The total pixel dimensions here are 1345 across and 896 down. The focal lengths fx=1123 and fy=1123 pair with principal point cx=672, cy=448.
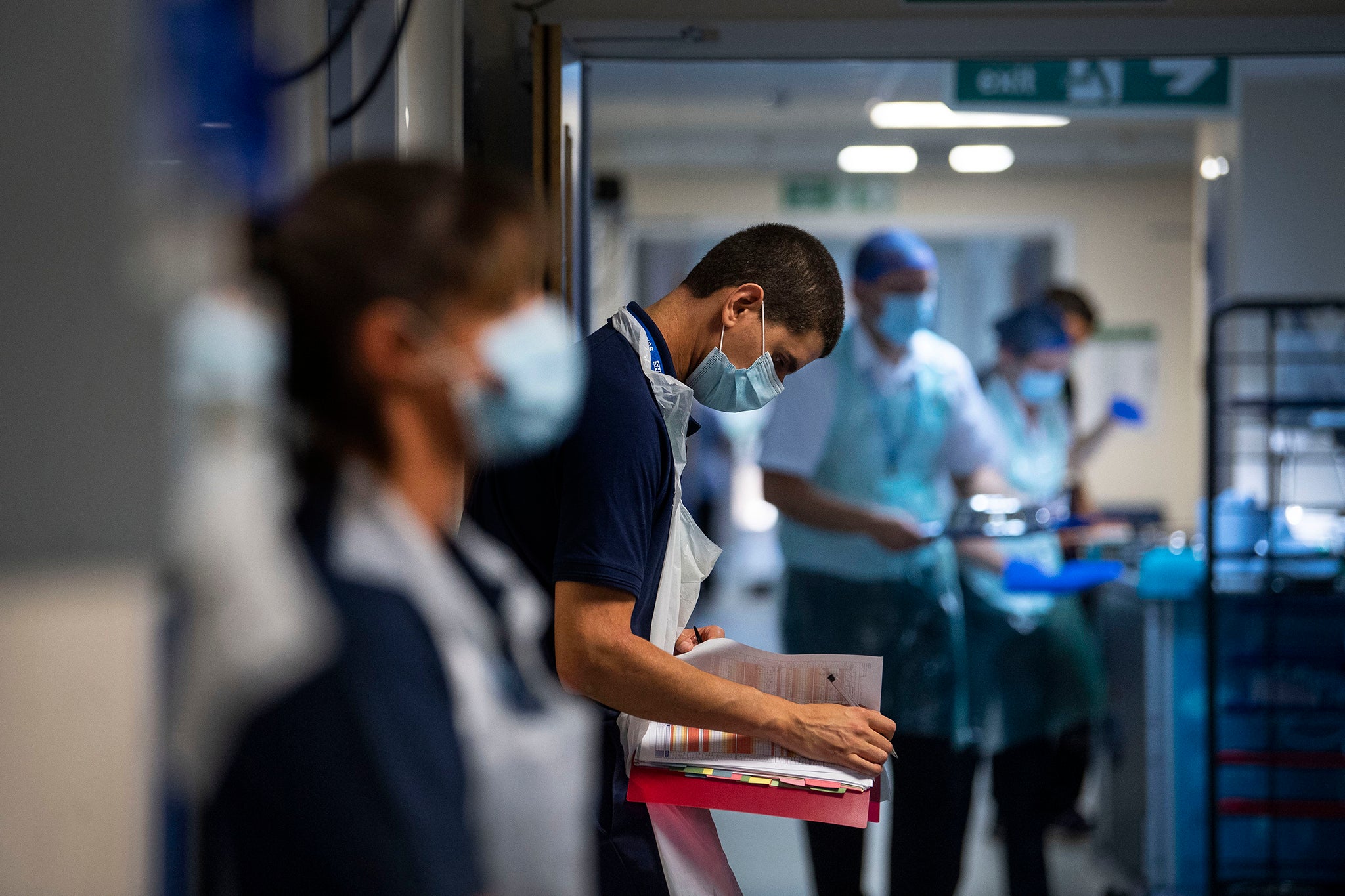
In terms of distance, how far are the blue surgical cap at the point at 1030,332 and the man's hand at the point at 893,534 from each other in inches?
38.4

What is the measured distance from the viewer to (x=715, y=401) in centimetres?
152

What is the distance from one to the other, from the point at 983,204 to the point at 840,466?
491 centimetres

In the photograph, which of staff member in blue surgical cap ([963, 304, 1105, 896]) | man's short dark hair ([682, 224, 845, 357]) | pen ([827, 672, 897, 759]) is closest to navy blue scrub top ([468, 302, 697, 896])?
man's short dark hair ([682, 224, 845, 357])

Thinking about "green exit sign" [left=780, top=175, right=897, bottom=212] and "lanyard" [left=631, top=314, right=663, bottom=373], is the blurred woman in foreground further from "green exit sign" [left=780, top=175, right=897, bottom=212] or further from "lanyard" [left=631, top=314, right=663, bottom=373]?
"green exit sign" [left=780, top=175, right=897, bottom=212]

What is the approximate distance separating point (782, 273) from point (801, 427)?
43.2 inches

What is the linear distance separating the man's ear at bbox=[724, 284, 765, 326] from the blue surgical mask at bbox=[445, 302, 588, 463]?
0.71 metres

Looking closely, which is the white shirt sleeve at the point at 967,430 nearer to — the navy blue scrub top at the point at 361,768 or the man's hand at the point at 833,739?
the man's hand at the point at 833,739

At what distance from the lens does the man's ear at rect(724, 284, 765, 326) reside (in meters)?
1.45

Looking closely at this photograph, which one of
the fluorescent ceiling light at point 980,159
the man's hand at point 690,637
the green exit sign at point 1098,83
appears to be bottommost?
the man's hand at point 690,637

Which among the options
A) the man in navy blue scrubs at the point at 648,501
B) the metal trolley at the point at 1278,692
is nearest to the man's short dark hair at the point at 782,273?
the man in navy blue scrubs at the point at 648,501

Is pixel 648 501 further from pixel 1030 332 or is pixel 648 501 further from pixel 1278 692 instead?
pixel 1030 332

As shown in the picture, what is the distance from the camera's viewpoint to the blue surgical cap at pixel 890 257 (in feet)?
8.57

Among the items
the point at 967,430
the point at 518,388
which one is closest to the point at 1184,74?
the point at 967,430

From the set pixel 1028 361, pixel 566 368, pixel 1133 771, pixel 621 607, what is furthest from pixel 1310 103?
pixel 566 368
